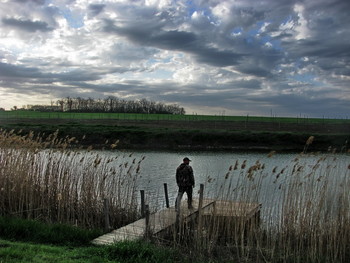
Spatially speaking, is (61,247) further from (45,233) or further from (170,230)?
→ (170,230)

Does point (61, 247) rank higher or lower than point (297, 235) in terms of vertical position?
lower

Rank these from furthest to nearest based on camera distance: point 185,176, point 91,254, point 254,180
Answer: point 254,180 < point 185,176 < point 91,254

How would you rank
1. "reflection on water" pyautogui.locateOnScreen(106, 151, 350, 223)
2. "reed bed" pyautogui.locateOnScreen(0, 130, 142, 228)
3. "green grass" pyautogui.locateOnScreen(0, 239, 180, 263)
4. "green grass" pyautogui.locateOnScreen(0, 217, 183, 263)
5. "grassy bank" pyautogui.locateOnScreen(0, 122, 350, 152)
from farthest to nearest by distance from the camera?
"grassy bank" pyautogui.locateOnScreen(0, 122, 350, 152)
"reed bed" pyautogui.locateOnScreen(0, 130, 142, 228)
"reflection on water" pyautogui.locateOnScreen(106, 151, 350, 223)
"green grass" pyautogui.locateOnScreen(0, 217, 183, 263)
"green grass" pyautogui.locateOnScreen(0, 239, 180, 263)

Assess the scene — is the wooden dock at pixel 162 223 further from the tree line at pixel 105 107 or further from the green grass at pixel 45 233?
the tree line at pixel 105 107

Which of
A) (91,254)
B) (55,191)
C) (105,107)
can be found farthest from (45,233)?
(105,107)

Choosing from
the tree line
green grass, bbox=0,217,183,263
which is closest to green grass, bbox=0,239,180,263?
green grass, bbox=0,217,183,263

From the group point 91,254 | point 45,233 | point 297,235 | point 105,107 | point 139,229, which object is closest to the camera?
point 91,254

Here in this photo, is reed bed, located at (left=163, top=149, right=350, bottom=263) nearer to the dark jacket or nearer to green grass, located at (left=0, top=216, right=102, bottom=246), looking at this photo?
the dark jacket

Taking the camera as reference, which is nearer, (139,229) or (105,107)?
(139,229)

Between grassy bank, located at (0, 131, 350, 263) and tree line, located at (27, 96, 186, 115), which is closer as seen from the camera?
grassy bank, located at (0, 131, 350, 263)

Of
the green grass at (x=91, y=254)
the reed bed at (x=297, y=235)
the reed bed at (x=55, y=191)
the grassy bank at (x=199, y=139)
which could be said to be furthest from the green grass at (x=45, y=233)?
the grassy bank at (x=199, y=139)

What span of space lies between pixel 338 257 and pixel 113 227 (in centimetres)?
562

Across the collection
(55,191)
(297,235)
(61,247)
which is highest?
(55,191)

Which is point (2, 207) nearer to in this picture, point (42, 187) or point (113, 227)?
point (42, 187)
